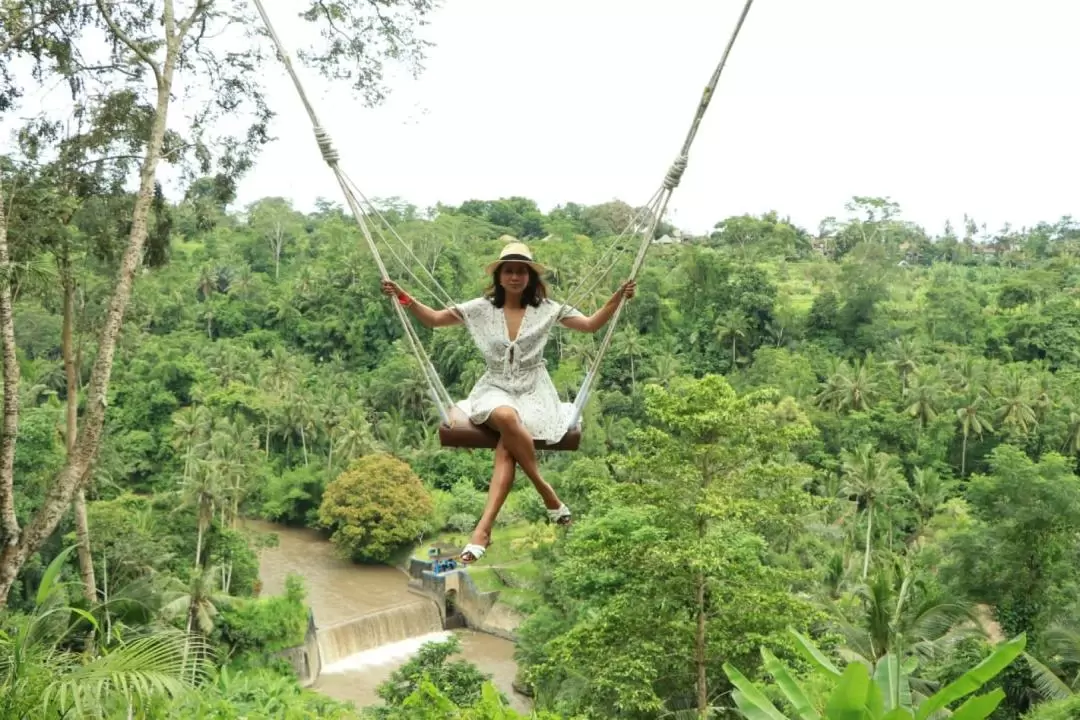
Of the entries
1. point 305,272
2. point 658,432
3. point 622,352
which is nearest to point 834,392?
point 622,352

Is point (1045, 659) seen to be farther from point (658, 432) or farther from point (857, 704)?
point (857, 704)

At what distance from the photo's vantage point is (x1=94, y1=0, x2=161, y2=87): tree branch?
687 centimetres

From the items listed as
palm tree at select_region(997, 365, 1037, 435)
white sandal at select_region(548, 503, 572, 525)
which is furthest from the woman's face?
palm tree at select_region(997, 365, 1037, 435)

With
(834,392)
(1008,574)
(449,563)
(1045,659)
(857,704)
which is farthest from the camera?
(834,392)

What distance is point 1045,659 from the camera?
1231 cm

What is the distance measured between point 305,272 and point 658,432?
101ft

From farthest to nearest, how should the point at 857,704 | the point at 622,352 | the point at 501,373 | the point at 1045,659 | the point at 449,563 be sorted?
1. the point at 622,352
2. the point at 449,563
3. the point at 1045,659
4. the point at 501,373
5. the point at 857,704

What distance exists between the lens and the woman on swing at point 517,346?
3498mm

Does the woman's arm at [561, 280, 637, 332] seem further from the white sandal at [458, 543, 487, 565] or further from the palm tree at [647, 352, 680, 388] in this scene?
the palm tree at [647, 352, 680, 388]

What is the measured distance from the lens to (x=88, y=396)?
633 cm

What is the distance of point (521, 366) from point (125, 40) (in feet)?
16.4

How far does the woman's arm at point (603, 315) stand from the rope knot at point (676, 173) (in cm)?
48

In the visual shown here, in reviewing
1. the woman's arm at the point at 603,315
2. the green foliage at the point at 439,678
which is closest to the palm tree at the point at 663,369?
the green foliage at the point at 439,678

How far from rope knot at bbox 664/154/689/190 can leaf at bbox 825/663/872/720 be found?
76.3 inches
